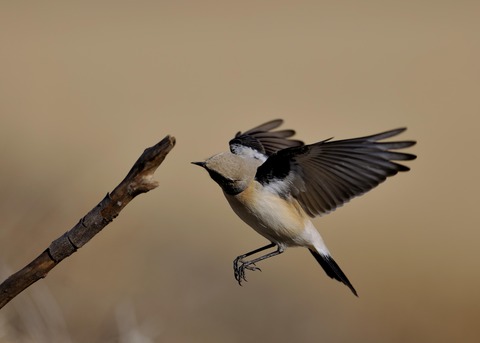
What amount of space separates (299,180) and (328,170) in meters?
0.18

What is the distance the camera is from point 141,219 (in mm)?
9734

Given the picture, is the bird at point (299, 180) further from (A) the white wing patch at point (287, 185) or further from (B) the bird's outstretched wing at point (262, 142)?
(B) the bird's outstretched wing at point (262, 142)

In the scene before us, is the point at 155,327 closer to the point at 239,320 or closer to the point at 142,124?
the point at 239,320

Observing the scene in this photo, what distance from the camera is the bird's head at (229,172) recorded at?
15.6 feet

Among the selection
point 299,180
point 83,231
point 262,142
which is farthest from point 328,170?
point 83,231

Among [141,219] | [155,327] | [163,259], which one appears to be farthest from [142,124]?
[155,327]

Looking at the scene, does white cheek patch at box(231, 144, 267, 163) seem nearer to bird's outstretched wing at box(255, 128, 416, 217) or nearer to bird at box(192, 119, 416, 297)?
bird at box(192, 119, 416, 297)

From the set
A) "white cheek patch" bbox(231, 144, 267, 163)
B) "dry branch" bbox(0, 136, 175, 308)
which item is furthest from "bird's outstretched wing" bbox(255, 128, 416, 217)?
"dry branch" bbox(0, 136, 175, 308)

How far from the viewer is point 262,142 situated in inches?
A: 248

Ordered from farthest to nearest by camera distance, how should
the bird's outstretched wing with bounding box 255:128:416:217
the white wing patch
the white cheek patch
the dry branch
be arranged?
the white cheek patch, the white wing patch, the bird's outstretched wing with bounding box 255:128:416:217, the dry branch

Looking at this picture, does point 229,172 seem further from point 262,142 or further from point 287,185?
point 262,142

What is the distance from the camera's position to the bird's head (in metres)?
4.76

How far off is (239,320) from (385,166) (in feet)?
12.6

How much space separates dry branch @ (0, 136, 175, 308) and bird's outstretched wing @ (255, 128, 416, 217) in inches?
58.6
